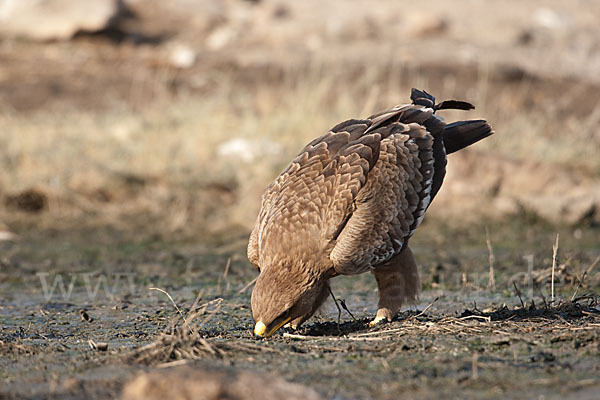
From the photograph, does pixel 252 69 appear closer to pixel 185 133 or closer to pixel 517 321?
pixel 185 133

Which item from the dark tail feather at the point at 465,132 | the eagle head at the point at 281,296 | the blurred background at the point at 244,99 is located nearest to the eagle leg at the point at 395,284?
the eagle head at the point at 281,296

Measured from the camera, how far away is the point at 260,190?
10719 millimetres

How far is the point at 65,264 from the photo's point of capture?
8875 millimetres

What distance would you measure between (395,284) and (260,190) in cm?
517

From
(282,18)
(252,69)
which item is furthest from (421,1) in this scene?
(252,69)

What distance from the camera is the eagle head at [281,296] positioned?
16.1 ft

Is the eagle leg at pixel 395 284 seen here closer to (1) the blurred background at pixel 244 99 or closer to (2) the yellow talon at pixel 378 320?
(2) the yellow talon at pixel 378 320

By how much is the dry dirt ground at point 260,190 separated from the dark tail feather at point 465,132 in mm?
1179

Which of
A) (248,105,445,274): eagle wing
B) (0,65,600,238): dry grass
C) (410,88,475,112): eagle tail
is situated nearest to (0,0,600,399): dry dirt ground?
(0,65,600,238): dry grass

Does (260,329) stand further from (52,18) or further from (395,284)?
(52,18)

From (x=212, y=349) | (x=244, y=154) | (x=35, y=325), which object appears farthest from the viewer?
(x=244, y=154)

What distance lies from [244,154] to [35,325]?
620cm

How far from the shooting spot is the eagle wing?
518 cm

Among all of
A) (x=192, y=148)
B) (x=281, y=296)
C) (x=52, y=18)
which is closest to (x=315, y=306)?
(x=281, y=296)
